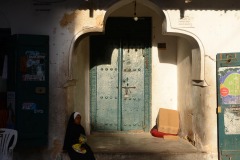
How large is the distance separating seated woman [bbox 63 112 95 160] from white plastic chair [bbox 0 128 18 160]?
3.52ft

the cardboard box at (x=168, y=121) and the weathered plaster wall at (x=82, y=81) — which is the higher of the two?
the weathered plaster wall at (x=82, y=81)

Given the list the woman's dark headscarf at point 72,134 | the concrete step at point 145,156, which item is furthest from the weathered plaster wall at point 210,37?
the woman's dark headscarf at point 72,134

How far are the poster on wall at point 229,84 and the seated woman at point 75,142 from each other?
2493 millimetres

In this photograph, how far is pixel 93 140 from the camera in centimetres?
717

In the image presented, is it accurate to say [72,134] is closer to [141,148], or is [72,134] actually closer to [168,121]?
[141,148]

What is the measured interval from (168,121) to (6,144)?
12.0 feet

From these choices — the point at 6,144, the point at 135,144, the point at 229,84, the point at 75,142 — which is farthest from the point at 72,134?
the point at 229,84

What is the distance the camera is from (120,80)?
7965 mm

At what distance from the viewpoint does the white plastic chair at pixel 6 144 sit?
5059 millimetres

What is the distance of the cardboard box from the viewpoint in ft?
24.4

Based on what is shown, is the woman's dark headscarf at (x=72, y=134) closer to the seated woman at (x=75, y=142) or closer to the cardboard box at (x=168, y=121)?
the seated woman at (x=75, y=142)

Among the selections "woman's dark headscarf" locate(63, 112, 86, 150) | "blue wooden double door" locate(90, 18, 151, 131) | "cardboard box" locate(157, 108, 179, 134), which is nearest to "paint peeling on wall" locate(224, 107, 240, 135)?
"cardboard box" locate(157, 108, 179, 134)

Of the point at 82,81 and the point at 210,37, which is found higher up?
the point at 210,37

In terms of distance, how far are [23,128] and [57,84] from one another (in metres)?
0.94
